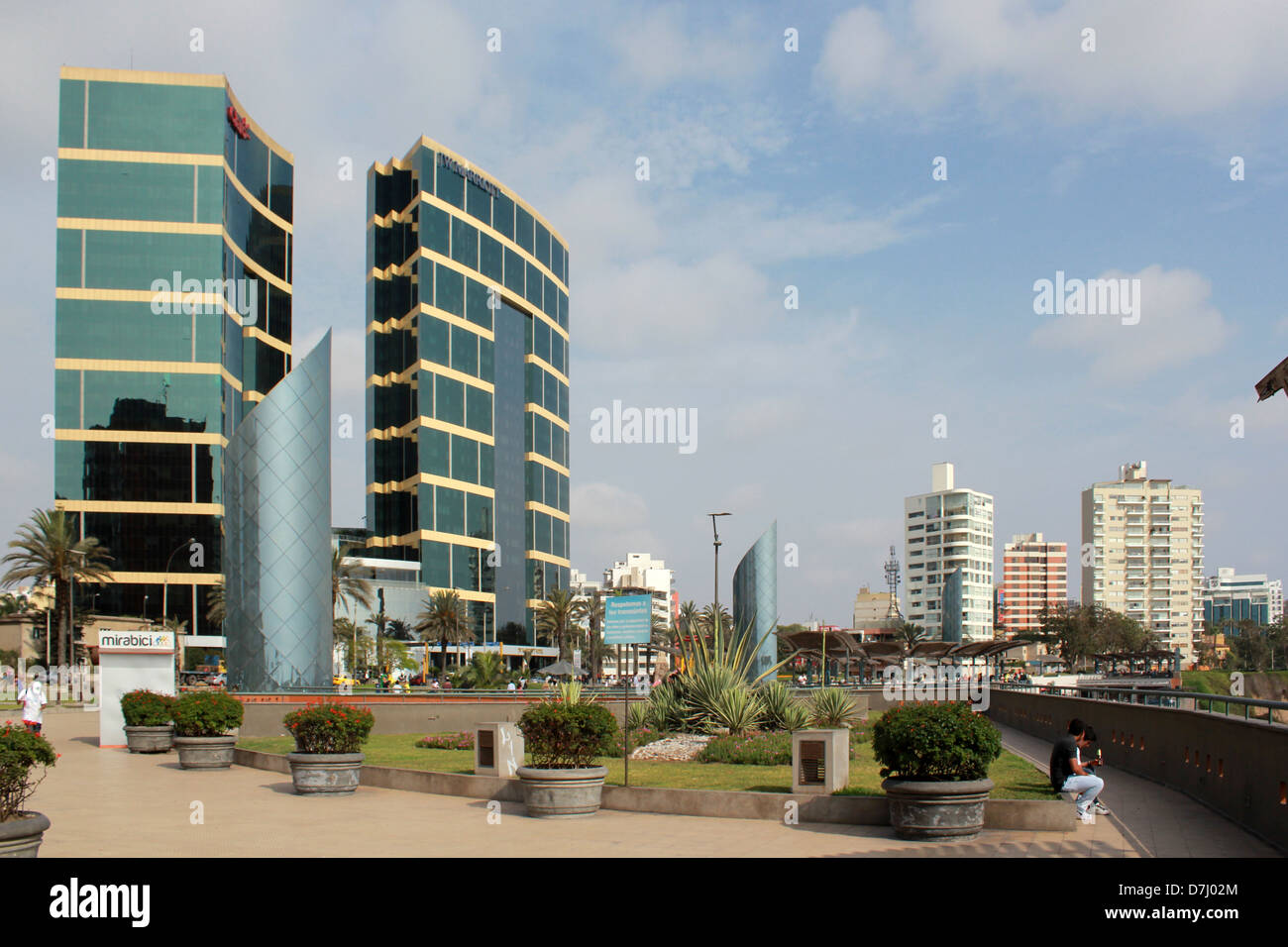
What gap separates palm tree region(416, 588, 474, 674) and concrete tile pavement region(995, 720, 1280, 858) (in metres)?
80.9

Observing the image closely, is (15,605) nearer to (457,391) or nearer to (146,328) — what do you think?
(146,328)

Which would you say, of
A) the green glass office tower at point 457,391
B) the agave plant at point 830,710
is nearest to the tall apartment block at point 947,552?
the green glass office tower at point 457,391

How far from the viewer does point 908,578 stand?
193m

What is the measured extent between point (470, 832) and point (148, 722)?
53.4 feet

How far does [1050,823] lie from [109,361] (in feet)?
350

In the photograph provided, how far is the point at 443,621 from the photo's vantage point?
98438mm

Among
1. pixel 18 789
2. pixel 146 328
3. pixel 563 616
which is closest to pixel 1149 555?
pixel 563 616

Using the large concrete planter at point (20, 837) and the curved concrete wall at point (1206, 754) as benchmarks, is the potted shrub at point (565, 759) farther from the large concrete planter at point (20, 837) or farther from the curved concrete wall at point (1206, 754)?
the curved concrete wall at point (1206, 754)

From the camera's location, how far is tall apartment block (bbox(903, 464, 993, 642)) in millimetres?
181875

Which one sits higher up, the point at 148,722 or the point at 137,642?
the point at 137,642

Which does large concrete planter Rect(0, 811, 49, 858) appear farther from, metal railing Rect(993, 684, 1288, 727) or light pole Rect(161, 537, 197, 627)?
light pole Rect(161, 537, 197, 627)

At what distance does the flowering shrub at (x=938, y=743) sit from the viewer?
11016 millimetres
